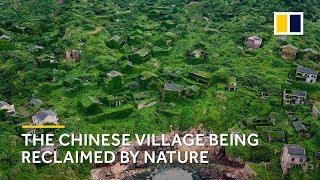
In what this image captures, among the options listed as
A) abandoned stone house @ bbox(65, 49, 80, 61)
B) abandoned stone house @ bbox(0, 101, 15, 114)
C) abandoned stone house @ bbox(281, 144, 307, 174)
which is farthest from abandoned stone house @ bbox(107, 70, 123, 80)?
abandoned stone house @ bbox(281, 144, 307, 174)

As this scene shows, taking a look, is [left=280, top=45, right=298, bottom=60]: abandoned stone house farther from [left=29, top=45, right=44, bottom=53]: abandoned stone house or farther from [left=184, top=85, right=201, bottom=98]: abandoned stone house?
[left=29, top=45, right=44, bottom=53]: abandoned stone house

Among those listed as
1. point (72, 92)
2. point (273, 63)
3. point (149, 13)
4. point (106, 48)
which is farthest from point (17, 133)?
point (149, 13)

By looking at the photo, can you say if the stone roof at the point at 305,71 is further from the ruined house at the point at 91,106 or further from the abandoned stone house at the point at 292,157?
the ruined house at the point at 91,106

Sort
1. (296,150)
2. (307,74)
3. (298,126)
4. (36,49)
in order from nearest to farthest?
(296,150) → (298,126) → (307,74) → (36,49)

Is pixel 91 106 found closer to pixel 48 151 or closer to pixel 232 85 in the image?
pixel 48 151

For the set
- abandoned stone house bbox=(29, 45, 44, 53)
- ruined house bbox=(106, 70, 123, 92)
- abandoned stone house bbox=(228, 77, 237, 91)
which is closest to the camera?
abandoned stone house bbox=(228, 77, 237, 91)

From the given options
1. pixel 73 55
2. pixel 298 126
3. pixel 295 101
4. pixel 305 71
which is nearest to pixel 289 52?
pixel 305 71

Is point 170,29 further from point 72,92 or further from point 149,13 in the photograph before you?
point 72,92
